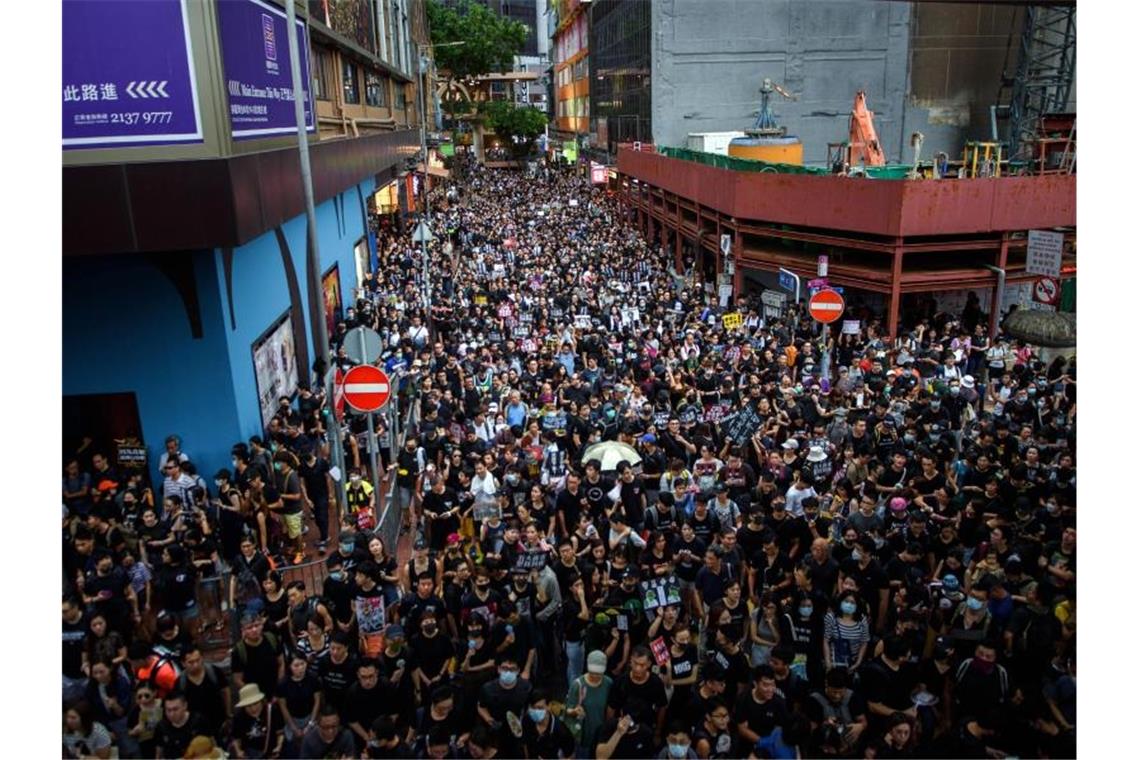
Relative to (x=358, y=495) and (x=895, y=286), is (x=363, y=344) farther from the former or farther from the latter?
(x=895, y=286)

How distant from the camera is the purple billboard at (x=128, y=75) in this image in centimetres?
912

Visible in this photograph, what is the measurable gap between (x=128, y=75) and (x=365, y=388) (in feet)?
14.3

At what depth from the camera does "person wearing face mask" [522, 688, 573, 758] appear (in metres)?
6.08

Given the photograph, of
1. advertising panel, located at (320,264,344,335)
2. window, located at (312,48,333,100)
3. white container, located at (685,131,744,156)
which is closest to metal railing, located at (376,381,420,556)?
advertising panel, located at (320,264,344,335)

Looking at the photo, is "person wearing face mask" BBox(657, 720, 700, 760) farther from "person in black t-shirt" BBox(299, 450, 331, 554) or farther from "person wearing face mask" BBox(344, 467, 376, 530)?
"person in black t-shirt" BBox(299, 450, 331, 554)

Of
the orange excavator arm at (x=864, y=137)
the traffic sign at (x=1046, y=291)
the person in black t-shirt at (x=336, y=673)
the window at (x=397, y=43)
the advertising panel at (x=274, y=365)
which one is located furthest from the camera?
the window at (x=397, y=43)

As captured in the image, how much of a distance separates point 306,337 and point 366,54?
11.4 meters

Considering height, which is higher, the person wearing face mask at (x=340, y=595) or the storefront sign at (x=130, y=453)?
the storefront sign at (x=130, y=453)

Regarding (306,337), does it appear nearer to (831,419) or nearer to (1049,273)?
(831,419)

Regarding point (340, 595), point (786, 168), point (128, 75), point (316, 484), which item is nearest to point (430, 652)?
→ point (340, 595)

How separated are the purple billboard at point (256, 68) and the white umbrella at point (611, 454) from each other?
586 cm

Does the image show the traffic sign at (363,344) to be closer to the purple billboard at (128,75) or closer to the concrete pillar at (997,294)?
the purple billboard at (128,75)

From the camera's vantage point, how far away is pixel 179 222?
9508mm

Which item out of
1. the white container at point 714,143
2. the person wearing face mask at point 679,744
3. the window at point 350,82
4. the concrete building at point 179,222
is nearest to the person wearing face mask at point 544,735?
the person wearing face mask at point 679,744
